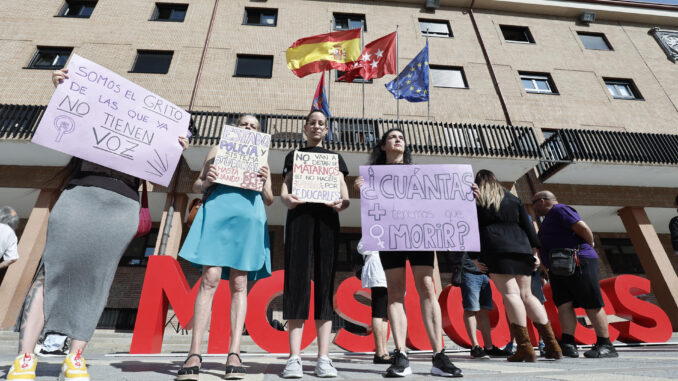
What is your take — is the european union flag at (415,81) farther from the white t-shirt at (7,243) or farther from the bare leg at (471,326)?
the white t-shirt at (7,243)

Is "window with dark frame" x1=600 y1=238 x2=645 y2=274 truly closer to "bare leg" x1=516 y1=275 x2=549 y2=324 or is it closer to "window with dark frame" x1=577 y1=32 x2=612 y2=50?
"window with dark frame" x1=577 y1=32 x2=612 y2=50

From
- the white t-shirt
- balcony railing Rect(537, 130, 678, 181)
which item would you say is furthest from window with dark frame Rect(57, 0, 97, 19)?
balcony railing Rect(537, 130, 678, 181)

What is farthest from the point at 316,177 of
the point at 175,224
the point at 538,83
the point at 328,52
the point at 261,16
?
the point at 538,83

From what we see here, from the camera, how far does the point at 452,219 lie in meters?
2.97

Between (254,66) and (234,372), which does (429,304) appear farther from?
(254,66)

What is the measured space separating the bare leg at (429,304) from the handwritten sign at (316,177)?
910mm

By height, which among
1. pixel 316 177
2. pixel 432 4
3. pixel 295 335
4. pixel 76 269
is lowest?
pixel 295 335

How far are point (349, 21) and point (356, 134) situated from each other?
24.0 feet

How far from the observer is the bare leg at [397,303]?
2.54m

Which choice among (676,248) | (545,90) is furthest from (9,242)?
(545,90)

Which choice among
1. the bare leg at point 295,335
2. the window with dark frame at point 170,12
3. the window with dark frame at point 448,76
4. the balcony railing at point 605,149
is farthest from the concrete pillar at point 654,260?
the window with dark frame at point 170,12

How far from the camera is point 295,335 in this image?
7.59 ft

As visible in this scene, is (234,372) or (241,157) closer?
(234,372)

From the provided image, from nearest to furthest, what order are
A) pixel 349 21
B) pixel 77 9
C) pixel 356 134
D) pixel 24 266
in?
pixel 24 266
pixel 356 134
pixel 77 9
pixel 349 21
